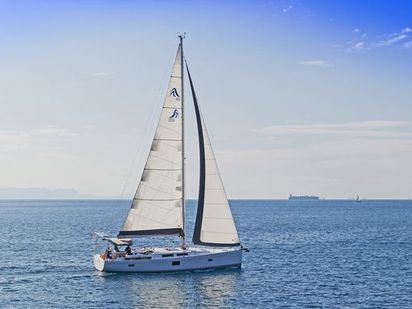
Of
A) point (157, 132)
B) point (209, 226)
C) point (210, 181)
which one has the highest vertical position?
point (157, 132)

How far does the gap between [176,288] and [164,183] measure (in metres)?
10.6

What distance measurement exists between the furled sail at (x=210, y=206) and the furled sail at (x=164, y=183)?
6.97ft

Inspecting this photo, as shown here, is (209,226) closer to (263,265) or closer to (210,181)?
(210,181)

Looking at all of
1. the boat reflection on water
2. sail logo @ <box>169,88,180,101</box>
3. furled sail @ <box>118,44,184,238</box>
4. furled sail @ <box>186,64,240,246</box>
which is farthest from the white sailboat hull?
sail logo @ <box>169,88,180,101</box>

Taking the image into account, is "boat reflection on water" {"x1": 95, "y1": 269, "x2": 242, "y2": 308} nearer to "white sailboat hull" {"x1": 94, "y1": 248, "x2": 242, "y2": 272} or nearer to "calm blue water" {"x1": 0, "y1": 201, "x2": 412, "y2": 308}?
"calm blue water" {"x1": 0, "y1": 201, "x2": 412, "y2": 308}

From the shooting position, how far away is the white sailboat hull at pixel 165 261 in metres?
54.6

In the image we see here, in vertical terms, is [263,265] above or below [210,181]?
below

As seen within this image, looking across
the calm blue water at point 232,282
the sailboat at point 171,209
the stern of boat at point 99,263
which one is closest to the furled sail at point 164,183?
the sailboat at point 171,209

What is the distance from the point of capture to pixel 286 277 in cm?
5794

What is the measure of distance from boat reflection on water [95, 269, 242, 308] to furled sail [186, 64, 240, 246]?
315 cm

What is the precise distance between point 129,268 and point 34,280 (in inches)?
343

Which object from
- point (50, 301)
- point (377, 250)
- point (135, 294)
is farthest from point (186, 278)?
point (377, 250)

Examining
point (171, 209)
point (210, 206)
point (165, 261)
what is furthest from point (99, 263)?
point (210, 206)

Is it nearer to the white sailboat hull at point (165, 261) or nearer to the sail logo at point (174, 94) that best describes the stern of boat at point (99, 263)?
the white sailboat hull at point (165, 261)
